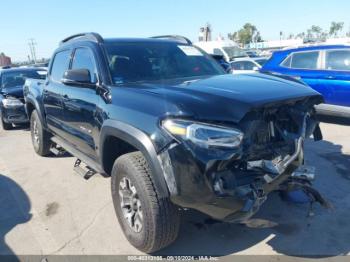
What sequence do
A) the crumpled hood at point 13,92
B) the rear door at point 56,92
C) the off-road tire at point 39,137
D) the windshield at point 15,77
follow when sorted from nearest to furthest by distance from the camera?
the rear door at point 56,92 < the off-road tire at point 39,137 < the crumpled hood at point 13,92 < the windshield at point 15,77

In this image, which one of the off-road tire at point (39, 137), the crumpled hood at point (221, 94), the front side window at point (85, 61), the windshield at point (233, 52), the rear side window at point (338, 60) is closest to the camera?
the crumpled hood at point (221, 94)

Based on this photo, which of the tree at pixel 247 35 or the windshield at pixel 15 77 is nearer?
the windshield at pixel 15 77

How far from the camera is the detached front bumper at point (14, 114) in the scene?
9285mm

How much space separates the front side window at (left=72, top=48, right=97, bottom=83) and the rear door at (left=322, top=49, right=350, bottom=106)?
194 inches

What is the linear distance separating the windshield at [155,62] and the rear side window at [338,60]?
374 cm

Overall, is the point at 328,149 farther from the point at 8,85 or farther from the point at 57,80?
the point at 8,85

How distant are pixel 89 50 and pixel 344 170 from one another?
3.64 meters

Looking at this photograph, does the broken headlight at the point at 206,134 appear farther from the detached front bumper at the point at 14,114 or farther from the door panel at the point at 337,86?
the detached front bumper at the point at 14,114

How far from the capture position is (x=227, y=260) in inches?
126

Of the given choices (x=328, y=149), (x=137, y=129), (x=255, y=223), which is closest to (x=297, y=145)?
(x=255, y=223)

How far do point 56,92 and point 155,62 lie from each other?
1644mm

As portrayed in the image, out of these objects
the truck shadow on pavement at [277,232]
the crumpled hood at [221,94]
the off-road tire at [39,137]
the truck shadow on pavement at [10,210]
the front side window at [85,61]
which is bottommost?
the truck shadow on pavement at [10,210]

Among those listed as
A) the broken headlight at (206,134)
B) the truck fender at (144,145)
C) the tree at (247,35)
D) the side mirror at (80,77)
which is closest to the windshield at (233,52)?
the side mirror at (80,77)

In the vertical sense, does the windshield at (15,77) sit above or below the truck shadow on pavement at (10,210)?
above
